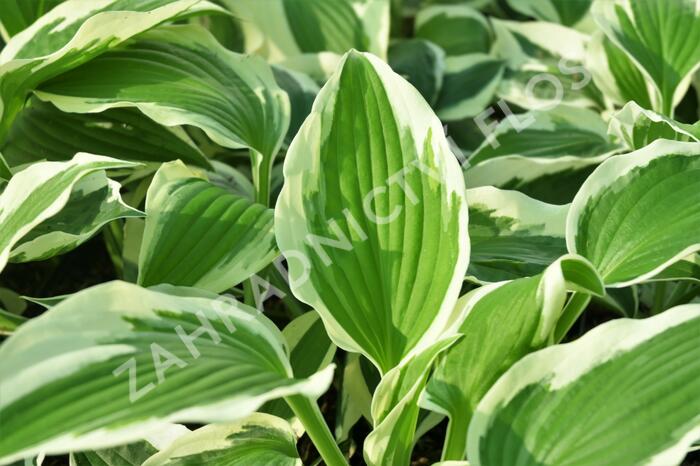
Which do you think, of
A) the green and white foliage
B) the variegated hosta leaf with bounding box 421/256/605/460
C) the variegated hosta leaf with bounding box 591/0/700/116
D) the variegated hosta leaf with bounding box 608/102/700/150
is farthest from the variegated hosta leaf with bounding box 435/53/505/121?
the variegated hosta leaf with bounding box 421/256/605/460

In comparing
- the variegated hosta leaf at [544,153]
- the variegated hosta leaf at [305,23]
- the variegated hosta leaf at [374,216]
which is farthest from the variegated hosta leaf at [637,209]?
the variegated hosta leaf at [305,23]

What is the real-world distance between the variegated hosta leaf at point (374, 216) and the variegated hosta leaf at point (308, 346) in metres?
0.14

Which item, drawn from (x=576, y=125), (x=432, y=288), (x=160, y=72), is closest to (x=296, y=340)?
(x=432, y=288)

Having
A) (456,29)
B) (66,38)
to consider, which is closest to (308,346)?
(66,38)

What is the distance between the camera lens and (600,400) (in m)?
0.57

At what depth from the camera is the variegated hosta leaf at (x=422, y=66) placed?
A: 3.86 feet

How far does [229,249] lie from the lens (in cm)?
75

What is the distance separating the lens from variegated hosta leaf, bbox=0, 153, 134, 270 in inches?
25.6

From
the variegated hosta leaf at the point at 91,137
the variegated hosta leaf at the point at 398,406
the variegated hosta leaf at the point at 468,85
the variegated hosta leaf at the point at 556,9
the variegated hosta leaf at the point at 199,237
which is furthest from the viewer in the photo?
the variegated hosta leaf at the point at 556,9

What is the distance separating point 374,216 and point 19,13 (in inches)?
20.1

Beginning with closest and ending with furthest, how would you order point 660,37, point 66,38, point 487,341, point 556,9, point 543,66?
point 487,341 → point 66,38 → point 660,37 → point 543,66 → point 556,9

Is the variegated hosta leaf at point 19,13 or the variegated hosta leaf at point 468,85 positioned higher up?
the variegated hosta leaf at point 19,13

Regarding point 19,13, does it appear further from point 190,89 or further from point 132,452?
point 132,452

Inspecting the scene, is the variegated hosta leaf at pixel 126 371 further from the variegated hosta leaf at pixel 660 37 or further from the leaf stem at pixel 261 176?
the variegated hosta leaf at pixel 660 37
